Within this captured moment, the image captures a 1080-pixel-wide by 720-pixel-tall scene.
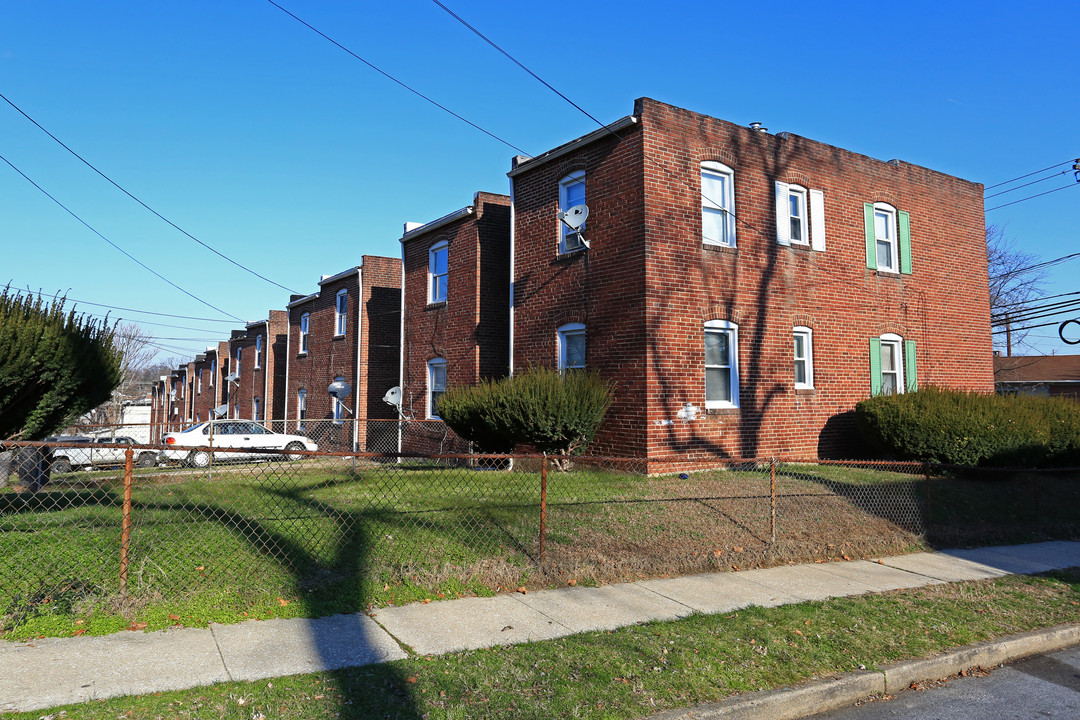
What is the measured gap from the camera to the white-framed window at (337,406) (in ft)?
81.1

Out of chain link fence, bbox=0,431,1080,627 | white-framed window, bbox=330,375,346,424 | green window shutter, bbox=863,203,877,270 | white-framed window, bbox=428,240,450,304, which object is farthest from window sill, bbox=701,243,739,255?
white-framed window, bbox=330,375,346,424

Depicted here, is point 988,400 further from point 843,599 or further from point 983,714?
point 983,714

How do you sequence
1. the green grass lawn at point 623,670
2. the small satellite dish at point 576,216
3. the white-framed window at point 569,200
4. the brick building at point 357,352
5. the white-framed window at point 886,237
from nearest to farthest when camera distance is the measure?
the green grass lawn at point 623,670 → the small satellite dish at point 576,216 → the white-framed window at point 569,200 → the white-framed window at point 886,237 → the brick building at point 357,352

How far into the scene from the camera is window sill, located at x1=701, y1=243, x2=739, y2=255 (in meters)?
14.0

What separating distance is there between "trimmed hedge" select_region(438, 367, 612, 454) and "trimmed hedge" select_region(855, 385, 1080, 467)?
19.0 feet

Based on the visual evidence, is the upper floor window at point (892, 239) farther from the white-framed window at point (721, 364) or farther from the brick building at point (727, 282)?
the white-framed window at point (721, 364)

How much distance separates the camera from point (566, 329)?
14.9 metres

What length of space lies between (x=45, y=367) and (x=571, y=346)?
9026mm

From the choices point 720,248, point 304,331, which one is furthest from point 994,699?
point 304,331

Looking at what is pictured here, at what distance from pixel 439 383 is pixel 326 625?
14000mm

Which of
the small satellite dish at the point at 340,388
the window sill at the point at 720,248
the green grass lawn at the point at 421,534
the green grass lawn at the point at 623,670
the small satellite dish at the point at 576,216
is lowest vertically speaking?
the green grass lawn at the point at 623,670

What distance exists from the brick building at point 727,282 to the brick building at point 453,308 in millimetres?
1808

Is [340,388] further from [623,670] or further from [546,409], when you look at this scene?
[623,670]

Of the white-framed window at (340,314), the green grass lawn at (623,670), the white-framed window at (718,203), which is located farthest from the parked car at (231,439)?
the green grass lawn at (623,670)
